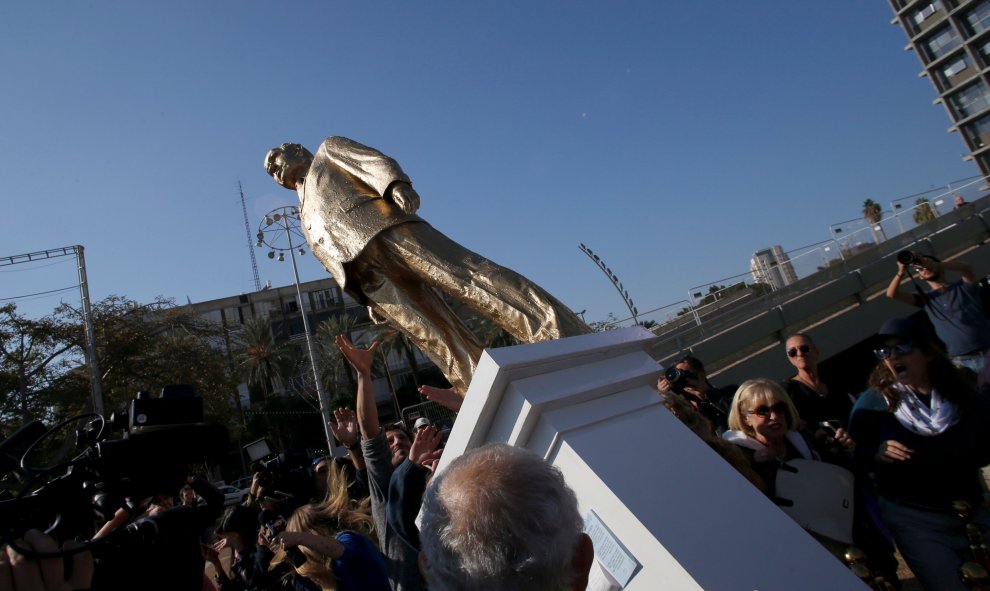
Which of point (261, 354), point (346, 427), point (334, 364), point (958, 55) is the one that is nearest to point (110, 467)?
point (346, 427)

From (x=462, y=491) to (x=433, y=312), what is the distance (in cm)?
261

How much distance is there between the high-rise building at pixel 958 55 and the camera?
146 feet

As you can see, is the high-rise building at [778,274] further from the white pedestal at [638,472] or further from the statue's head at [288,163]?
the white pedestal at [638,472]

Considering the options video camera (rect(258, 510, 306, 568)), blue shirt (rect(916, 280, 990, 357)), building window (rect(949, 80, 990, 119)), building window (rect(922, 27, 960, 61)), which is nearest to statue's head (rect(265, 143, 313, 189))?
video camera (rect(258, 510, 306, 568))

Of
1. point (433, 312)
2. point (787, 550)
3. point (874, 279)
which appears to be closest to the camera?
point (787, 550)

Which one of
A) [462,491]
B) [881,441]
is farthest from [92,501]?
[881,441]

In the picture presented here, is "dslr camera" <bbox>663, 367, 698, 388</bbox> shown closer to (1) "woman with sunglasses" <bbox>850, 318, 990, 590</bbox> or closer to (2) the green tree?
(1) "woman with sunglasses" <bbox>850, 318, 990, 590</bbox>

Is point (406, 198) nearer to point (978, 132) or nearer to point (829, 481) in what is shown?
point (829, 481)

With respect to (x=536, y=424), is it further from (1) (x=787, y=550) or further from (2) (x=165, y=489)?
(2) (x=165, y=489)

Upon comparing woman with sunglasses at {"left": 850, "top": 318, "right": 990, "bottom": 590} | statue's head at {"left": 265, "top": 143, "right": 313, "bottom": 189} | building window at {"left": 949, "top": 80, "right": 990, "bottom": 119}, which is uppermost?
building window at {"left": 949, "top": 80, "right": 990, "bottom": 119}

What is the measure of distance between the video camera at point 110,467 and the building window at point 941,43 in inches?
2367

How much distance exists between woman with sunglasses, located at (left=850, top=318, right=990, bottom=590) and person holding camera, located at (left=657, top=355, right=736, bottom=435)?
752 mm

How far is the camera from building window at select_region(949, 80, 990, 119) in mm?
45844

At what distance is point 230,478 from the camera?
33.0 metres
